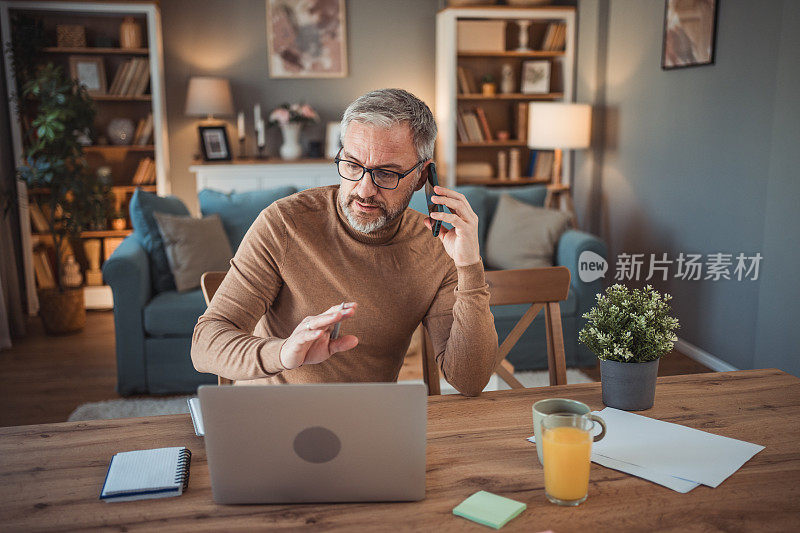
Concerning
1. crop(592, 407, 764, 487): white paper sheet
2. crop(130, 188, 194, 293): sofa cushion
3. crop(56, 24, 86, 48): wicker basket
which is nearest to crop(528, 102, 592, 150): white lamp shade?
crop(130, 188, 194, 293): sofa cushion

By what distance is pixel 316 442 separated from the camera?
916 millimetres

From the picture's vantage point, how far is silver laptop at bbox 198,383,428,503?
2.90ft

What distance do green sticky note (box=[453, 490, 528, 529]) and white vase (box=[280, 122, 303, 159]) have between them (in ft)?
14.4

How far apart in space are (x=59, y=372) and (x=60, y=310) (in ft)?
2.45

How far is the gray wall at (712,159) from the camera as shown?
9.85ft

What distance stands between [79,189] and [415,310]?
3.26m

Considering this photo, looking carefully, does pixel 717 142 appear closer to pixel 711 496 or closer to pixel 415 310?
pixel 415 310

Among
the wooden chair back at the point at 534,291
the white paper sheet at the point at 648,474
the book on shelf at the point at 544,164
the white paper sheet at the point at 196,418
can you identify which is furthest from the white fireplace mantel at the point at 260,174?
the white paper sheet at the point at 648,474

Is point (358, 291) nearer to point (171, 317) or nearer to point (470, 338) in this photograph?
point (470, 338)

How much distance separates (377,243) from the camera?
1.49 meters

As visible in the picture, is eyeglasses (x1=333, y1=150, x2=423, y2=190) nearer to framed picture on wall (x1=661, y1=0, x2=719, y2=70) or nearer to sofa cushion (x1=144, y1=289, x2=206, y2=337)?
sofa cushion (x1=144, y1=289, x2=206, y2=337)

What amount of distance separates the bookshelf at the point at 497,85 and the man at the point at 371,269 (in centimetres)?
361

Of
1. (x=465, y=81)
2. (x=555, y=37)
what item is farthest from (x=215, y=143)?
(x=555, y=37)

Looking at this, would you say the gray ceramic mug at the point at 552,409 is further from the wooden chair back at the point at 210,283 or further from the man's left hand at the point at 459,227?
the wooden chair back at the point at 210,283
